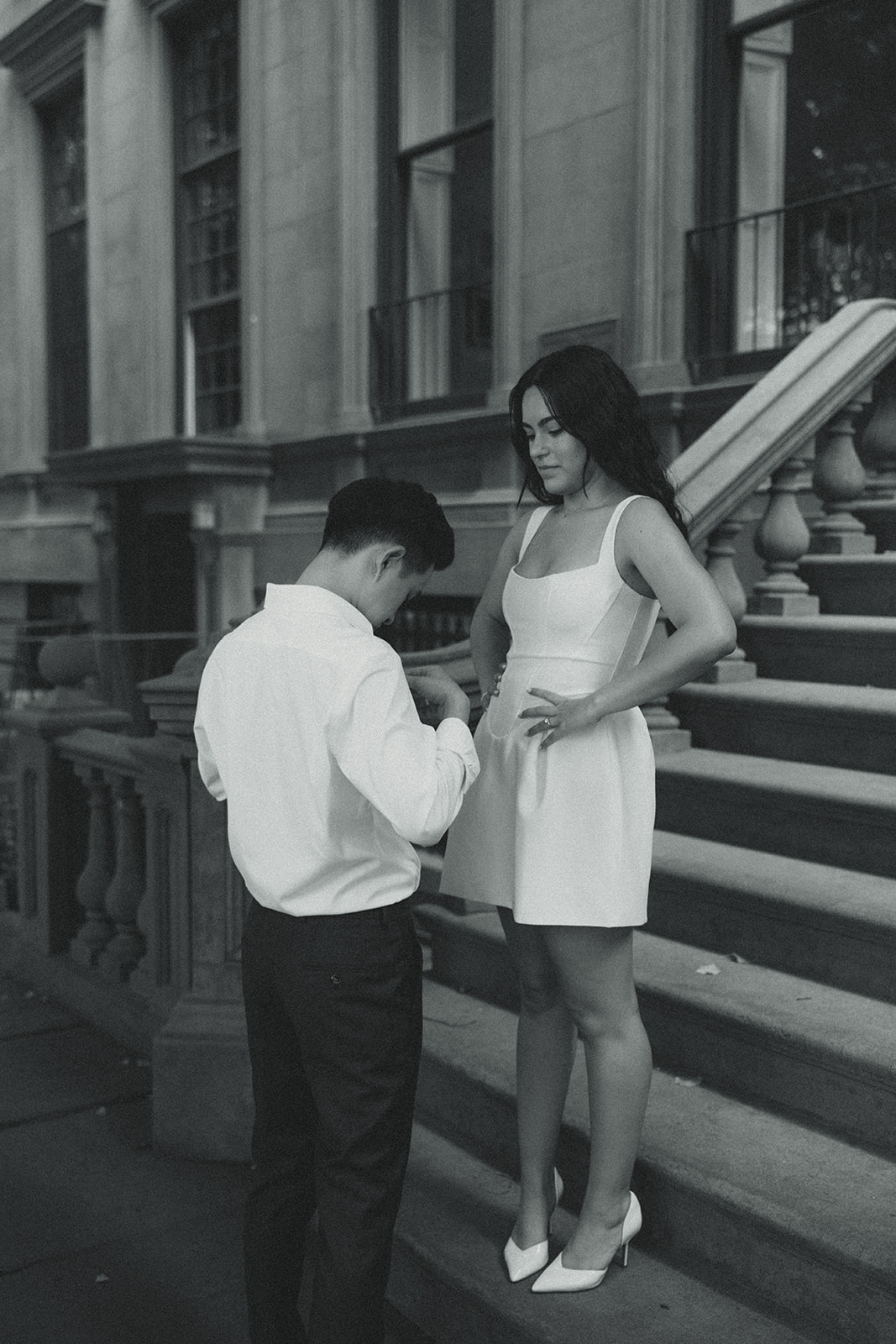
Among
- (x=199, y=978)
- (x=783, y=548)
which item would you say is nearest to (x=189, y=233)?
(x=783, y=548)

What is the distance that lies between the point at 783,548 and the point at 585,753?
9.11 ft

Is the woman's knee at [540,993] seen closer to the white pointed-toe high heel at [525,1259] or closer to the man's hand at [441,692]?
the white pointed-toe high heel at [525,1259]

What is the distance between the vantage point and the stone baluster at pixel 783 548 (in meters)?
5.31

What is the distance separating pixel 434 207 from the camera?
1011 cm

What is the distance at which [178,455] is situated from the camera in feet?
34.4

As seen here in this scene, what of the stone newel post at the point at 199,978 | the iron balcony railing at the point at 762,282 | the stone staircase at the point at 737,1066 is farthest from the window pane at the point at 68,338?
the stone staircase at the point at 737,1066

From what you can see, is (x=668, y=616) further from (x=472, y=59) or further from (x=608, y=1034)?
(x=472, y=59)

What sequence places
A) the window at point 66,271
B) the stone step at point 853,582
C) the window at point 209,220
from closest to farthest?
the stone step at point 853,582
the window at point 209,220
the window at point 66,271

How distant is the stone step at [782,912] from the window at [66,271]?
38.5 feet

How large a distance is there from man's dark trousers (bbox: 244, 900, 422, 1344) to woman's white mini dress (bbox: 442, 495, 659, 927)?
1.20 ft

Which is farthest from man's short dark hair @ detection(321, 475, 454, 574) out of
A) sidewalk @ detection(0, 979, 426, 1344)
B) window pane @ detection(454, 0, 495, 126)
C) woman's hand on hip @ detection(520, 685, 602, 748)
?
window pane @ detection(454, 0, 495, 126)

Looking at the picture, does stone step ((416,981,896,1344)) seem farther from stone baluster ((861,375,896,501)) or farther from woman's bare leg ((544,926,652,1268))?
stone baluster ((861,375,896,501))

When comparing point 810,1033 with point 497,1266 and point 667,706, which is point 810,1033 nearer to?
point 497,1266

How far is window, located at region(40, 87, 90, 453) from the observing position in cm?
1441
